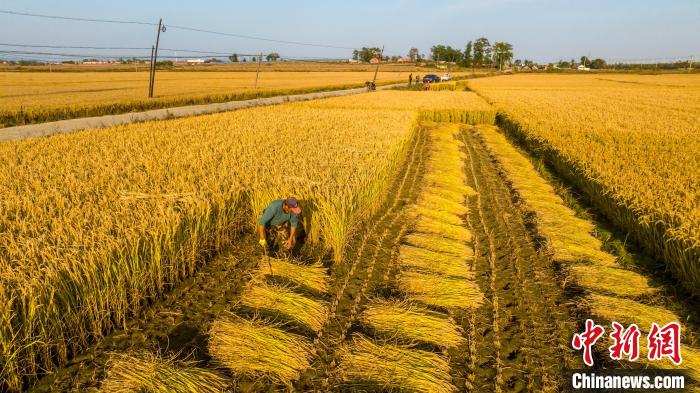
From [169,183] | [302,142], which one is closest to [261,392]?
[169,183]

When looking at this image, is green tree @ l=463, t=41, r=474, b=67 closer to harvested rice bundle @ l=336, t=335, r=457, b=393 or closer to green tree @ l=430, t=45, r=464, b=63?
green tree @ l=430, t=45, r=464, b=63

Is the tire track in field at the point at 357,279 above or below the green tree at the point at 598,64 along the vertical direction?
below

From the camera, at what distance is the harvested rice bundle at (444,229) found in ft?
21.3

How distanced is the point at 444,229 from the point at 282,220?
2.84 metres

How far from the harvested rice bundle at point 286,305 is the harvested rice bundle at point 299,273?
303mm

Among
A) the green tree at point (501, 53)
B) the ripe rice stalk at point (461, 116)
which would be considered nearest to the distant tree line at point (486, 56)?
the green tree at point (501, 53)

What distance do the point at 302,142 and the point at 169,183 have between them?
4.93 metres

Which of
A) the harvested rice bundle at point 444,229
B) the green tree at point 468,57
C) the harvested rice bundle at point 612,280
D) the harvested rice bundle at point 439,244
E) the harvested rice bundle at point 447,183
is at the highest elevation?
the green tree at point 468,57

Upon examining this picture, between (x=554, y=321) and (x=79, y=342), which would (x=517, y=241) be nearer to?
(x=554, y=321)

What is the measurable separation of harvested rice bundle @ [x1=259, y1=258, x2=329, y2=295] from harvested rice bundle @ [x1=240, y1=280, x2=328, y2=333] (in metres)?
0.30

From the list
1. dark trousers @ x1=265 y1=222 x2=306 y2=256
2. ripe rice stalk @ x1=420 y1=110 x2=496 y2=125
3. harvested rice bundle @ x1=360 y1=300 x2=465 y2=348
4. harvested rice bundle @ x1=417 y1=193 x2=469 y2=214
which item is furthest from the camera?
ripe rice stalk @ x1=420 y1=110 x2=496 y2=125

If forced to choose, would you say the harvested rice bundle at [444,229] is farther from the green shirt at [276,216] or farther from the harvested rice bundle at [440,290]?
the green shirt at [276,216]

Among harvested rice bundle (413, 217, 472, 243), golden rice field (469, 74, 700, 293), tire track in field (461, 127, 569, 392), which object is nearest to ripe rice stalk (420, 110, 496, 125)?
golden rice field (469, 74, 700, 293)

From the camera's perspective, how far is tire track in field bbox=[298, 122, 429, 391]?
3471 mm
